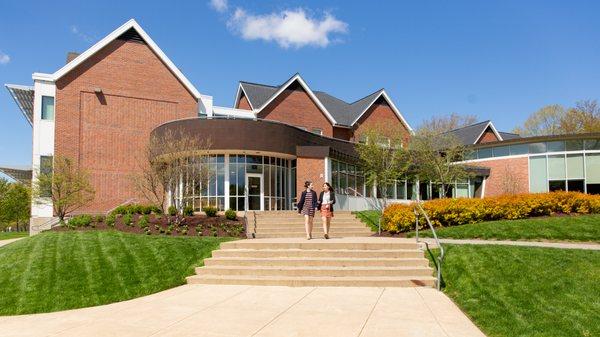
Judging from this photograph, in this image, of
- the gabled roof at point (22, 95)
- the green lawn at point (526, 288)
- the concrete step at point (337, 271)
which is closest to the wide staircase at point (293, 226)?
the concrete step at point (337, 271)

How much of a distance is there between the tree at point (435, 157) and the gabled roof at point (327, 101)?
7.39 metres

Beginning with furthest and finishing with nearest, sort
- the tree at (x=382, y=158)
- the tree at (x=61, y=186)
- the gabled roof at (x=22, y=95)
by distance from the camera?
the gabled roof at (x=22, y=95) < the tree at (x=382, y=158) < the tree at (x=61, y=186)

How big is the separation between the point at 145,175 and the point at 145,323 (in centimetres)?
1284

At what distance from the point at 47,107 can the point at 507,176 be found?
30.5 m

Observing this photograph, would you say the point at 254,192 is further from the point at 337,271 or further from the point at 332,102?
the point at 332,102

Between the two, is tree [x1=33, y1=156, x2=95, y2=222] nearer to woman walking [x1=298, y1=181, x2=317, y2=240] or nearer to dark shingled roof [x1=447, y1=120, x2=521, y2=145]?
woman walking [x1=298, y1=181, x2=317, y2=240]

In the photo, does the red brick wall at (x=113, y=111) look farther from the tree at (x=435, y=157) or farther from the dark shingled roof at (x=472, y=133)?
the dark shingled roof at (x=472, y=133)

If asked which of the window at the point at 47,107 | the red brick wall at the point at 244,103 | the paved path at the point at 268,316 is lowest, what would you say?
the paved path at the point at 268,316

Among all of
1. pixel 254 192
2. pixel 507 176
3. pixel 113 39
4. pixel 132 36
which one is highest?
pixel 132 36

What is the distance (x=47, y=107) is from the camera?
1012 inches

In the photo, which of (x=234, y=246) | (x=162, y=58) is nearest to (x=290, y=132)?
(x=162, y=58)

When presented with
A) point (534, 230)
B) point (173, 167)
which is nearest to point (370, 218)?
point (534, 230)

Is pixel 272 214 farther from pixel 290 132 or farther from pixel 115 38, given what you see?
pixel 115 38

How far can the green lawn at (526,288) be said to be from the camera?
6336 mm
